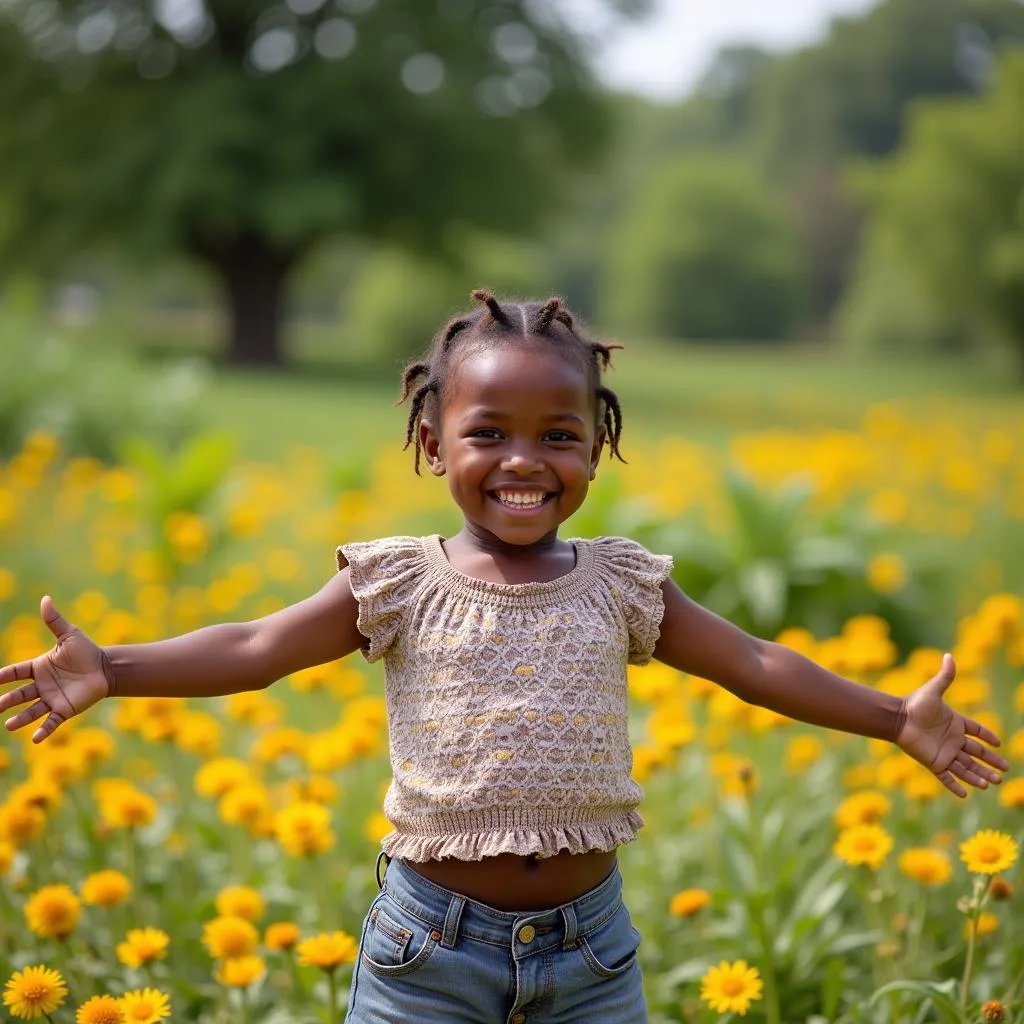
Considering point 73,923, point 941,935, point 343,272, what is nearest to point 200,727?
point 73,923

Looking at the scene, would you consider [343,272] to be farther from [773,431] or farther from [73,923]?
[73,923]

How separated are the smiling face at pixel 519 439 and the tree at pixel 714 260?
43047 millimetres

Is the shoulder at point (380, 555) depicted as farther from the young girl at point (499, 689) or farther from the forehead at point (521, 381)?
the forehead at point (521, 381)

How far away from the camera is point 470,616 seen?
67.8 inches

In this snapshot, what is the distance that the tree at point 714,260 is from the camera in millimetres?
43625

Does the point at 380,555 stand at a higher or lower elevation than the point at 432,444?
lower

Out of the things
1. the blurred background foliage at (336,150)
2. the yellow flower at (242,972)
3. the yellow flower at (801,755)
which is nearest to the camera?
the yellow flower at (242,972)

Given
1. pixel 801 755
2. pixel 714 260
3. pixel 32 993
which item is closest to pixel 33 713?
pixel 32 993

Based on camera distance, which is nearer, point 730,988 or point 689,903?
point 730,988

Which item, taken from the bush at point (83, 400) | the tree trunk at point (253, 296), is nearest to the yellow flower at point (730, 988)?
the bush at point (83, 400)

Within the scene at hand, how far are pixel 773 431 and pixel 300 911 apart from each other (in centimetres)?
1049

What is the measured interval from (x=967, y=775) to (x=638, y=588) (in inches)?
21.8

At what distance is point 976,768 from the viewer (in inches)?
71.0

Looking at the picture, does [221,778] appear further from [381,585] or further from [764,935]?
[764,935]
